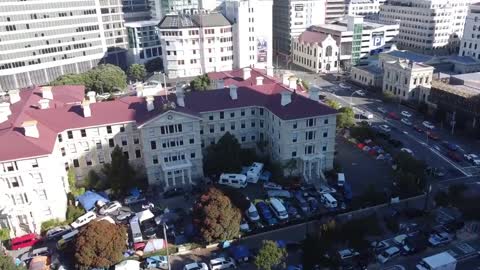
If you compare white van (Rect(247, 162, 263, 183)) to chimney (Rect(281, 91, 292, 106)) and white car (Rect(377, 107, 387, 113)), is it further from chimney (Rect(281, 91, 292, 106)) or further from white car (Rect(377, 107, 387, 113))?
white car (Rect(377, 107, 387, 113))

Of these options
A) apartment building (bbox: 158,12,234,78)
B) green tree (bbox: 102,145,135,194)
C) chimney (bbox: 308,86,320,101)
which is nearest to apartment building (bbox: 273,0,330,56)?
apartment building (bbox: 158,12,234,78)

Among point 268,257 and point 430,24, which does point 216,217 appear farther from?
point 430,24

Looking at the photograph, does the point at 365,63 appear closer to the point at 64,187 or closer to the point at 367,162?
the point at 367,162

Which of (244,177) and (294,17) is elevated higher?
(294,17)

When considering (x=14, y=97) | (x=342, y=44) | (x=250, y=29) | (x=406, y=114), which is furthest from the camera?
(x=342, y=44)

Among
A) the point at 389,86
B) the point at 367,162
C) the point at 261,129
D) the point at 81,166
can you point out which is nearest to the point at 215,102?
the point at 261,129

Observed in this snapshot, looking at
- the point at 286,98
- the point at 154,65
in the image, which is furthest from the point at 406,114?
the point at 154,65
